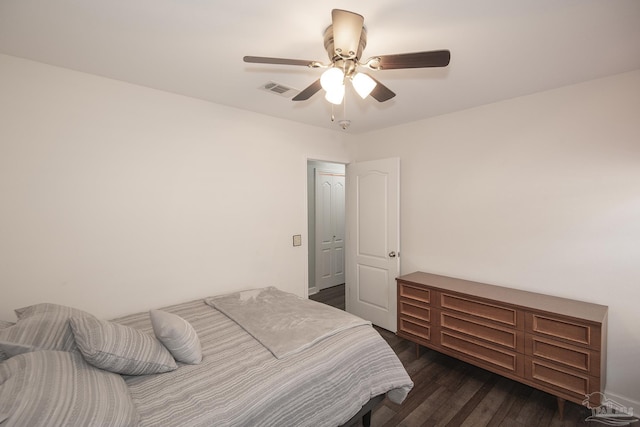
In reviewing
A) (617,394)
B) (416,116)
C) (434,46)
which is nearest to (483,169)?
(416,116)

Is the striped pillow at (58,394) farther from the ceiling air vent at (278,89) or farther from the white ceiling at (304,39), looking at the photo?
the ceiling air vent at (278,89)

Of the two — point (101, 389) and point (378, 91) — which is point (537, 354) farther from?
point (101, 389)

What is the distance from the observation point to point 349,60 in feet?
4.63

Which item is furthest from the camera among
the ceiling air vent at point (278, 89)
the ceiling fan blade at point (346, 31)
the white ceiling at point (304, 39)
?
the ceiling air vent at point (278, 89)

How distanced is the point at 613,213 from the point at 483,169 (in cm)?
100

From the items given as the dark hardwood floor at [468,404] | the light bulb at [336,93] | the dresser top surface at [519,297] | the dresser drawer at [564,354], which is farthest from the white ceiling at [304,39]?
the dark hardwood floor at [468,404]

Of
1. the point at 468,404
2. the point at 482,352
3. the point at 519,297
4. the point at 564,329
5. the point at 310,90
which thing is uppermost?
the point at 310,90

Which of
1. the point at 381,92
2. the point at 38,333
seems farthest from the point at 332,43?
the point at 38,333

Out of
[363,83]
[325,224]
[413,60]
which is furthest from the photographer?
[325,224]

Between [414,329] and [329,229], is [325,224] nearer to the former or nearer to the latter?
[329,229]

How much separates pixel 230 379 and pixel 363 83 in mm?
1653

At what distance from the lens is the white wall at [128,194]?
188 centimetres

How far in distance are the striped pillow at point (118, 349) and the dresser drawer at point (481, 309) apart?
2292 millimetres

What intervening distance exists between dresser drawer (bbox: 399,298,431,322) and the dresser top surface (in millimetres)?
230
